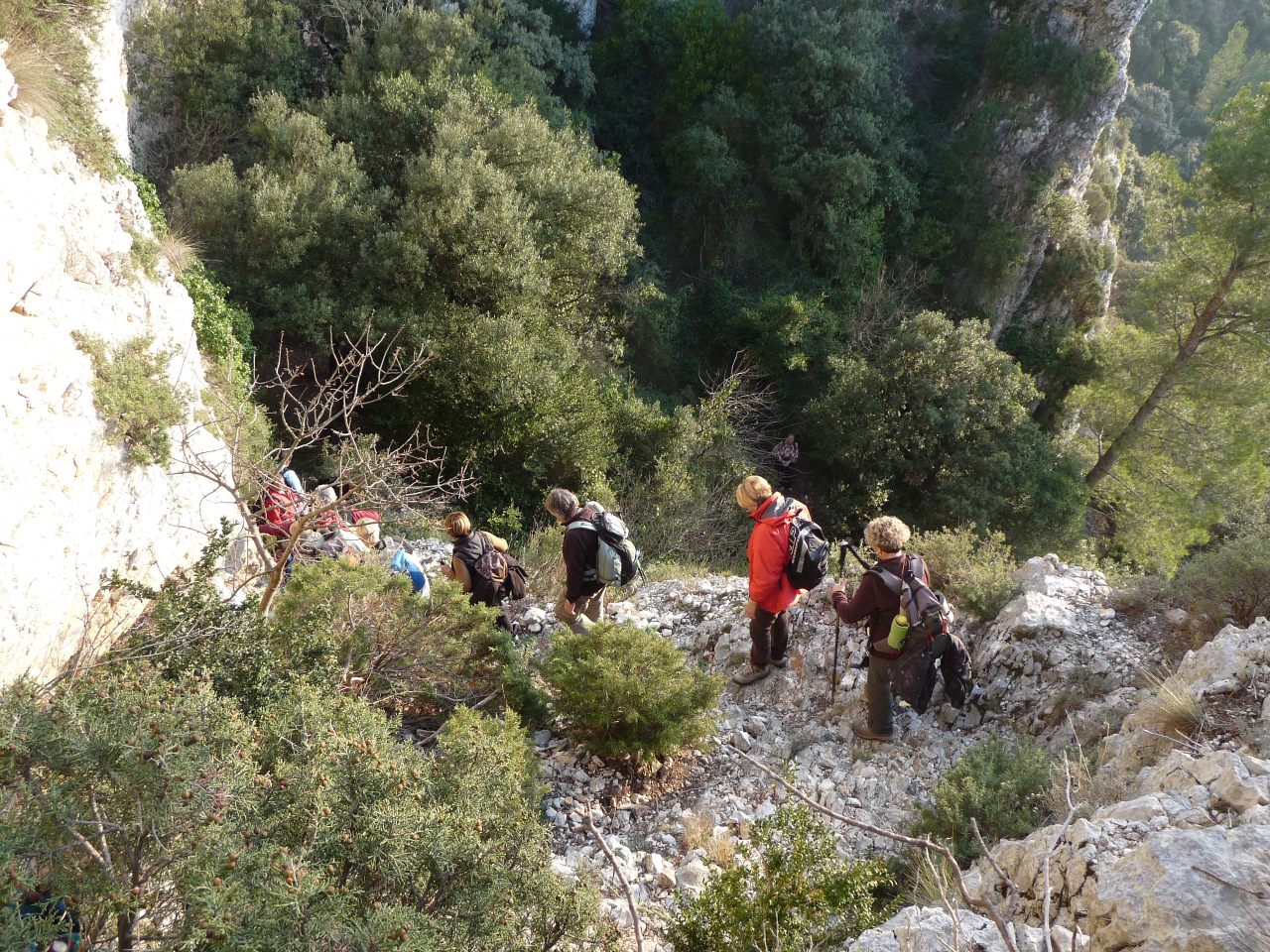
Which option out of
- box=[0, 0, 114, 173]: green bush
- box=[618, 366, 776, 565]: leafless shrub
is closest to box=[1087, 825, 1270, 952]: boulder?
box=[618, 366, 776, 565]: leafless shrub

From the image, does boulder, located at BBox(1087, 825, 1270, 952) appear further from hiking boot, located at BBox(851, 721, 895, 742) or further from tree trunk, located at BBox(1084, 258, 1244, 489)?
tree trunk, located at BBox(1084, 258, 1244, 489)

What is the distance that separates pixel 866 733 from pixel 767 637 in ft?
3.16

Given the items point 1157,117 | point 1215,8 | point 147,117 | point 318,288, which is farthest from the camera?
point 1215,8

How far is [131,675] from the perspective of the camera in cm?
344

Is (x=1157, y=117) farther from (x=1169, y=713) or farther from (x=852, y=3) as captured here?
(x=1169, y=713)

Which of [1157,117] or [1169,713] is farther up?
[1157,117]

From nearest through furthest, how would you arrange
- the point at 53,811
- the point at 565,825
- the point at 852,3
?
the point at 53,811 → the point at 565,825 → the point at 852,3

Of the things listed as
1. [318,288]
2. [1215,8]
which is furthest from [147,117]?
[1215,8]

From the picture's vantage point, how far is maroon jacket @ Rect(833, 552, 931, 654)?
4559 mm

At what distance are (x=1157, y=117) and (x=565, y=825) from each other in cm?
4178

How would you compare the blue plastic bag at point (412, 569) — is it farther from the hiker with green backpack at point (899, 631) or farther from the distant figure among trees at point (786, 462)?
the distant figure among trees at point (786, 462)

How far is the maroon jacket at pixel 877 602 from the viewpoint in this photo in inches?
179

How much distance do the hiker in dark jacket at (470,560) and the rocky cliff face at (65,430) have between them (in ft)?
5.47

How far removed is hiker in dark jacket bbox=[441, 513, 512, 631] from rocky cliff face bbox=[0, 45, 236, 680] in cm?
167
